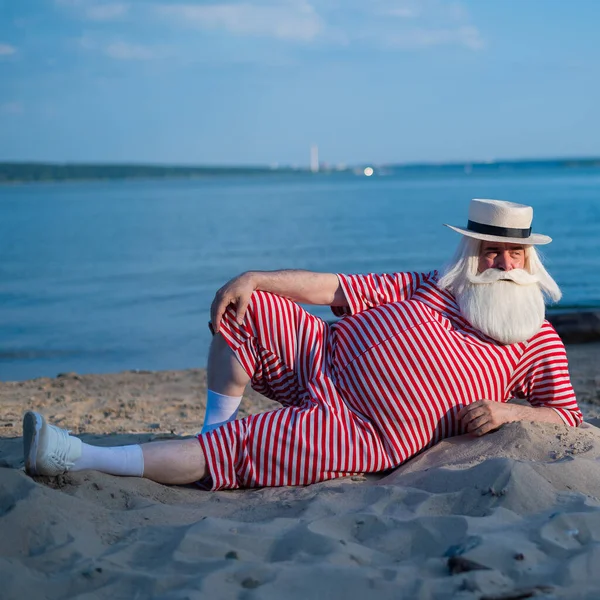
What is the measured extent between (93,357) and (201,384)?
9.90 feet

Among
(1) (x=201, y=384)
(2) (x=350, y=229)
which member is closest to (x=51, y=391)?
(1) (x=201, y=384)

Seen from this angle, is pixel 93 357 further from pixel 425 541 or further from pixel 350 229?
pixel 350 229

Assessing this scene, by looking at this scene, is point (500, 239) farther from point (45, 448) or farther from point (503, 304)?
point (45, 448)

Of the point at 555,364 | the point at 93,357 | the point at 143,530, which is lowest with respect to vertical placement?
the point at 93,357

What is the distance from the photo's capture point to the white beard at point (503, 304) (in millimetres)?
3941

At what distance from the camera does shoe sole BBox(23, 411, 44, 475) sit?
346 centimetres

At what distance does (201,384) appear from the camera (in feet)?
25.7

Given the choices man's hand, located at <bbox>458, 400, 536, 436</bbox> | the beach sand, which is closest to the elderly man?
man's hand, located at <bbox>458, 400, 536, 436</bbox>

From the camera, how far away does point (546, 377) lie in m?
4.03

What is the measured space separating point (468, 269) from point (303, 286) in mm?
791

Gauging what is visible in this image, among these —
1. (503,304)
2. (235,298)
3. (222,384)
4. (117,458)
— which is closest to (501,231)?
(503,304)

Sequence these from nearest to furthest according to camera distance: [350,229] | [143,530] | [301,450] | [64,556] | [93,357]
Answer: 1. [64,556]
2. [143,530]
3. [301,450]
4. [93,357]
5. [350,229]

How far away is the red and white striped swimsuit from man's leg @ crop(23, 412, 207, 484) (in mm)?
88

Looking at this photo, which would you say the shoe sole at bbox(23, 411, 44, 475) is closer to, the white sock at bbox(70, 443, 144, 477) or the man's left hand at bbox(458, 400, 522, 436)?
the white sock at bbox(70, 443, 144, 477)
